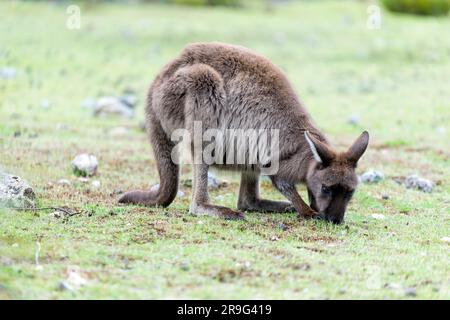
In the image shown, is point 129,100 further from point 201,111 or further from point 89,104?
point 201,111

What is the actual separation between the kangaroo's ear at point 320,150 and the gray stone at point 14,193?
2465 millimetres

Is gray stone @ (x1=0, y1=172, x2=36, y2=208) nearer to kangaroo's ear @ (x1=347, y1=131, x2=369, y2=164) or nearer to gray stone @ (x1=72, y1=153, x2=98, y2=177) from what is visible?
gray stone @ (x1=72, y1=153, x2=98, y2=177)

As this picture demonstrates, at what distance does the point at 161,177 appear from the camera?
281 inches

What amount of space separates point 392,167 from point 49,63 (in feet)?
31.2

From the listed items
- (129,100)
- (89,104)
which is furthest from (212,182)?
(89,104)

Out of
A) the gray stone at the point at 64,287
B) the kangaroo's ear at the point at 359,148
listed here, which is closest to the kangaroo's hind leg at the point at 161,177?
the kangaroo's ear at the point at 359,148

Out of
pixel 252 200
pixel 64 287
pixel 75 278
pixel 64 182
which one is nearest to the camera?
pixel 64 287

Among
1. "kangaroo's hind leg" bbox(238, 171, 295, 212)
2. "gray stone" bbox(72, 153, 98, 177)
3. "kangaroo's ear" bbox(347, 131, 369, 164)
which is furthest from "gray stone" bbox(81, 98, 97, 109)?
"kangaroo's ear" bbox(347, 131, 369, 164)

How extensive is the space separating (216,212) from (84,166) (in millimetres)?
2156

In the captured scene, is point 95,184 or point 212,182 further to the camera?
point 212,182

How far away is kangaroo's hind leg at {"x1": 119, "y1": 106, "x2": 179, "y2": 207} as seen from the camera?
710 cm

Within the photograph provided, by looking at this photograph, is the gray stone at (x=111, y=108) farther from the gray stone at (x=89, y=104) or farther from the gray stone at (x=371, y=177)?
the gray stone at (x=371, y=177)

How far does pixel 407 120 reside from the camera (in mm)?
12844

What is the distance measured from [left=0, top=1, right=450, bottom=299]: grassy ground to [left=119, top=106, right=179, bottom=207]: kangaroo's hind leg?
8.6 inches
